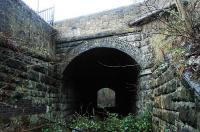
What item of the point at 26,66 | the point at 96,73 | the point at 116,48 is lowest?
the point at 26,66

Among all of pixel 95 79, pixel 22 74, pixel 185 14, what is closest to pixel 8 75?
pixel 22 74

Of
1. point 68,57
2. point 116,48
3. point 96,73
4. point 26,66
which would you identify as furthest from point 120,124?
point 96,73

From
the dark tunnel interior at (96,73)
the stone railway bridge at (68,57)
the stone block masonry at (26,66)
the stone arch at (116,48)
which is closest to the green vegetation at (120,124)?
the stone railway bridge at (68,57)

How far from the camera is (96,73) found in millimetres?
15008

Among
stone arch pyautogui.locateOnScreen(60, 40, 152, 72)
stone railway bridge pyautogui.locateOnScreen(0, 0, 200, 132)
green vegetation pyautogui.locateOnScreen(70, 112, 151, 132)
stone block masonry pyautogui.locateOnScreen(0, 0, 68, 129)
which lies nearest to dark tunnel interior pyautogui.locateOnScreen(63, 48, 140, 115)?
stone railway bridge pyautogui.locateOnScreen(0, 0, 200, 132)

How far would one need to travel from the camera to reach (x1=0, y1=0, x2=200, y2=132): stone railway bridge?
21.7 feet

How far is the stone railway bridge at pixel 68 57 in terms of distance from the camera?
661 centimetres

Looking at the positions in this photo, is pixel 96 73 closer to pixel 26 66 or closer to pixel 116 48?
pixel 116 48

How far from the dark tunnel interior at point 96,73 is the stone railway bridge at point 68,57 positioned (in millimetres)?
44

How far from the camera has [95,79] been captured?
16.7 m

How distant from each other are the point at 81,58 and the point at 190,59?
24.3 ft

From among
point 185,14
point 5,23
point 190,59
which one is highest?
point 5,23

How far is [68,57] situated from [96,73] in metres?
4.73

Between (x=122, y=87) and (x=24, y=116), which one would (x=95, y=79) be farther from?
(x=24, y=116)
